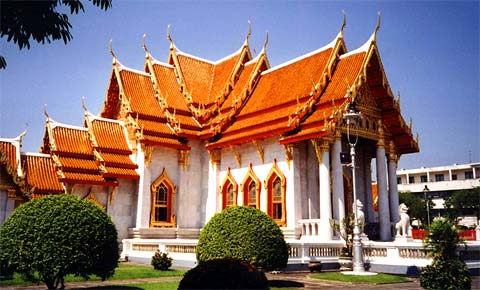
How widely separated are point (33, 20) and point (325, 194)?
13.9 m

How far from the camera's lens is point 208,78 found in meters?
29.7

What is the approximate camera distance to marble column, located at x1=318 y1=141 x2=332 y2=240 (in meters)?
18.4

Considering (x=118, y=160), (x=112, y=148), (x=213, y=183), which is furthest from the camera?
(x=213, y=183)

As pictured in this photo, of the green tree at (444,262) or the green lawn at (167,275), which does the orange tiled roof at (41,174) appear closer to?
the green lawn at (167,275)

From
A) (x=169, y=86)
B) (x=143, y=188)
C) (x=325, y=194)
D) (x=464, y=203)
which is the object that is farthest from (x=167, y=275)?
(x=464, y=203)

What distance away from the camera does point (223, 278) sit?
5855 millimetres

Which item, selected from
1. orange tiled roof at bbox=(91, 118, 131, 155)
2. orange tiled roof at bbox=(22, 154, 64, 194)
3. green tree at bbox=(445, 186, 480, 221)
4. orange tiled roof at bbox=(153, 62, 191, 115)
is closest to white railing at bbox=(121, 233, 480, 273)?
orange tiled roof at bbox=(22, 154, 64, 194)

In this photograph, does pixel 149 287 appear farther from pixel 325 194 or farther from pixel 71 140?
pixel 71 140

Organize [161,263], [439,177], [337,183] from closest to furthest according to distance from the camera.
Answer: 1. [161,263]
2. [337,183]
3. [439,177]

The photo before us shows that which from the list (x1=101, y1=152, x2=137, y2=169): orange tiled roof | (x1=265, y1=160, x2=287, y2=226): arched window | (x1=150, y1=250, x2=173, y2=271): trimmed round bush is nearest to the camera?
(x1=150, y1=250, x2=173, y2=271): trimmed round bush

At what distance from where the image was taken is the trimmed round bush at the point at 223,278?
581 cm

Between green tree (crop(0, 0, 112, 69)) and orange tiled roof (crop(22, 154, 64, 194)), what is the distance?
1543 centimetres

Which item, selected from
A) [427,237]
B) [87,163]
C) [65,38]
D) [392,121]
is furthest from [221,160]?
[65,38]

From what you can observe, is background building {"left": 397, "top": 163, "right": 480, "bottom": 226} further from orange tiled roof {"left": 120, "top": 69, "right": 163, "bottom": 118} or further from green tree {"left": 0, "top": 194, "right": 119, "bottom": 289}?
green tree {"left": 0, "top": 194, "right": 119, "bottom": 289}
